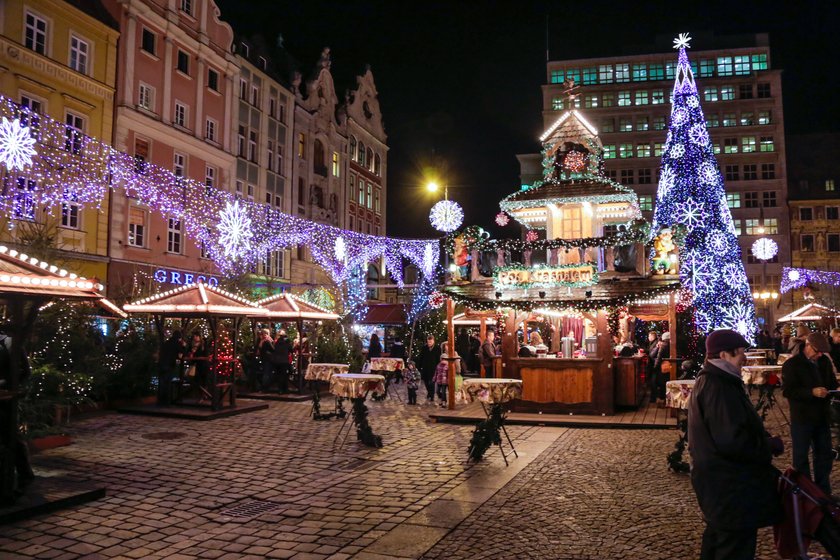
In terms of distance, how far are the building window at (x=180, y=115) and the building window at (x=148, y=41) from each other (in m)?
2.50

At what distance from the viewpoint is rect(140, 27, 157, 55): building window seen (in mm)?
29062

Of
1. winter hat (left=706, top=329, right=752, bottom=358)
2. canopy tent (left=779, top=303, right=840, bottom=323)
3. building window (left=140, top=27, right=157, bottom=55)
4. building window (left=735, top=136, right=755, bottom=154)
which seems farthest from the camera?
building window (left=735, top=136, right=755, bottom=154)

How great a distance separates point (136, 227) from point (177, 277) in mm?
2853

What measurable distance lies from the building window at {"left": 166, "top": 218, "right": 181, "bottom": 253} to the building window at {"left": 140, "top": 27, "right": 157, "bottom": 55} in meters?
7.36

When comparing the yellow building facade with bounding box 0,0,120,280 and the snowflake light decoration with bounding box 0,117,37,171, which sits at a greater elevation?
the yellow building facade with bounding box 0,0,120,280

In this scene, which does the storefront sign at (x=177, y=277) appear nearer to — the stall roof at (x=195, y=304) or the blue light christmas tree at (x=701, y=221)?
the stall roof at (x=195, y=304)

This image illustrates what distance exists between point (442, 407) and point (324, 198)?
29.5m

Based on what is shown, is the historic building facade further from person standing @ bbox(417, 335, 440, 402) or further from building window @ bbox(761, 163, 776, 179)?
building window @ bbox(761, 163, 776, 179)

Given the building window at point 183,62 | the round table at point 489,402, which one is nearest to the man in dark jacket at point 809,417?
the round table at point 489,402

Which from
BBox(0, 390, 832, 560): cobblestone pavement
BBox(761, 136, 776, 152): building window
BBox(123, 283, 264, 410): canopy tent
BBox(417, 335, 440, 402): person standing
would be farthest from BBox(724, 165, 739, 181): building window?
BBox(123, 283, 264, 410): canopy tent

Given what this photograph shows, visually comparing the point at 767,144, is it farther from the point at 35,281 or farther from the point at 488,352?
the point at 35,281

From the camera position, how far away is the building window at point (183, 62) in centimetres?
3134

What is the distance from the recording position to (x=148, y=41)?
1158 inches

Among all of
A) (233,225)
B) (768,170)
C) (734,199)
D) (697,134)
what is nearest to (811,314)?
(697,134)
